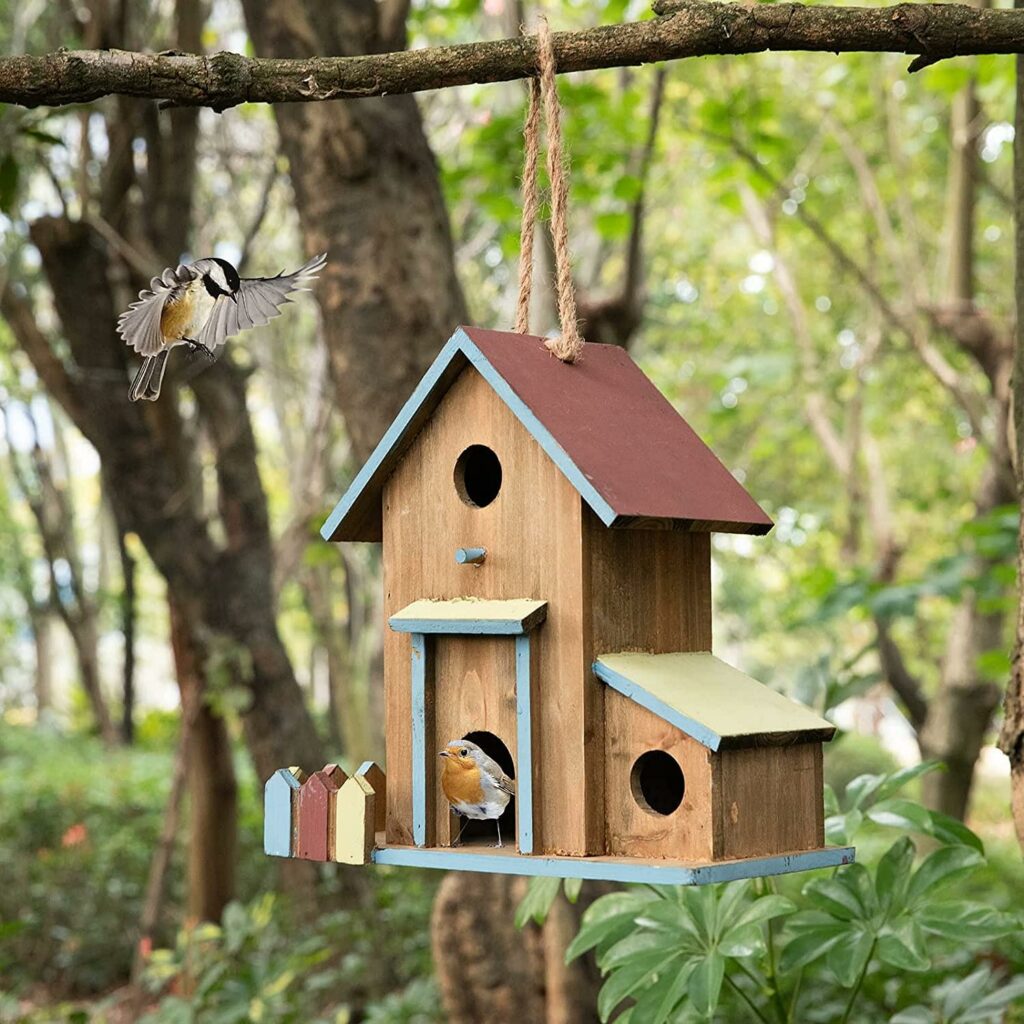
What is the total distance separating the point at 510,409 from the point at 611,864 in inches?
32.5

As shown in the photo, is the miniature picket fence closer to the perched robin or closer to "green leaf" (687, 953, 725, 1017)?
the perched robin

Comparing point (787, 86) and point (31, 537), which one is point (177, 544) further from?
point (31, 537)

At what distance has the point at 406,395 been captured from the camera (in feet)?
15.3

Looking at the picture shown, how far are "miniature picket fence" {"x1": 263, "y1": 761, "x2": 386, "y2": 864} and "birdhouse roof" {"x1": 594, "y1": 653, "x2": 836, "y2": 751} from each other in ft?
1.68

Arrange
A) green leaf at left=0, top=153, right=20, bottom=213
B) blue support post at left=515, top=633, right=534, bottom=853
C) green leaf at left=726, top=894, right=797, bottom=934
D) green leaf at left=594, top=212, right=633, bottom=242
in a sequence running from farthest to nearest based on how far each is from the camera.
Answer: green leaf at left=594, top=212, right=633, bottom=242, green leaf at left=0, top=153, right=20, bottom=213, green leaf at left=726, top=894, right=797, bottom=934, blue support post at left=515, top=633, right=534, bottom=853

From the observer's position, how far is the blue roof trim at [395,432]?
2639 millimetres

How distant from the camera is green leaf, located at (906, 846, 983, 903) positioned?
2980mm

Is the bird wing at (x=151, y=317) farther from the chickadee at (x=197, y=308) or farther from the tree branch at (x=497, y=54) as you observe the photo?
the tree branch at (x=497, y=54)

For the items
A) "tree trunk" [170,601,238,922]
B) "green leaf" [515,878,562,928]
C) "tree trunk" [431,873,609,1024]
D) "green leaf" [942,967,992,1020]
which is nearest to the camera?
"green leaf" [515,878,562,928]

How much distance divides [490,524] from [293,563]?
6.15 m

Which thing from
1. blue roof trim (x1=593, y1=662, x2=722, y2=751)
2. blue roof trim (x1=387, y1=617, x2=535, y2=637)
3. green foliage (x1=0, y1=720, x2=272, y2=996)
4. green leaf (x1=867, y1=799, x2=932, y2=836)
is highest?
blue roof trim (x1=387, y1=617, x2=535, y2=637)

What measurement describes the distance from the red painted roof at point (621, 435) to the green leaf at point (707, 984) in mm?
830

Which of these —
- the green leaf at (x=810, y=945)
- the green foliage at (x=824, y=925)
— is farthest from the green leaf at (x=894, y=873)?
the green leaf at (x=810, y=945)

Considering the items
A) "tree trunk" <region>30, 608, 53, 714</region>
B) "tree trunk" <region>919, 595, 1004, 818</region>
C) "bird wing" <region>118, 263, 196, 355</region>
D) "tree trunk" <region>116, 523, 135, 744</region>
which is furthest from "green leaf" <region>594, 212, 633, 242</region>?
"tree trunk" <region>30, 608, 53, 714</region>
